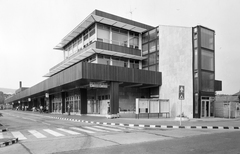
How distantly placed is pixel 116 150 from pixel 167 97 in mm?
21747

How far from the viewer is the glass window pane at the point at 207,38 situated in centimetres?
2701

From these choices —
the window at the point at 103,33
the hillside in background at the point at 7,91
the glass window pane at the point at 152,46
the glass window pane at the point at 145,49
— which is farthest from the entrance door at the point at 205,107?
the hillside in background at the point at 7,91

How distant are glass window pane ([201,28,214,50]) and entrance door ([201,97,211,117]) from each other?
6.53m

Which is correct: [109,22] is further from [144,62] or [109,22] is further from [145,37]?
[144,62]

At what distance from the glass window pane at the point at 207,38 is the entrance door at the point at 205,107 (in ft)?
21.4

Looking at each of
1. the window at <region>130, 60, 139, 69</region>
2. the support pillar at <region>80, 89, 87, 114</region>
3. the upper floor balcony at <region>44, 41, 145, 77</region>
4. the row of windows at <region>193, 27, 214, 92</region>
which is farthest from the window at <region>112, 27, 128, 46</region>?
the row of windows at <region>193, 27, 214, 92</region>

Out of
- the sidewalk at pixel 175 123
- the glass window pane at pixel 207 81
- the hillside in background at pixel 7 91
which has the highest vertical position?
the glass window pane at pixel 207 81

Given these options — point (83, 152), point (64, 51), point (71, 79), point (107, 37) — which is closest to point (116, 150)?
point (83, 152)

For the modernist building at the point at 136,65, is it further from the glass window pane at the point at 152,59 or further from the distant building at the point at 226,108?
the distant building at the point at 226,108

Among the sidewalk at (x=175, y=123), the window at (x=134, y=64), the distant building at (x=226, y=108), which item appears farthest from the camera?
the window at (x=134, y=64)

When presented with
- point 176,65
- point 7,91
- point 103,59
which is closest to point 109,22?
point 103,59

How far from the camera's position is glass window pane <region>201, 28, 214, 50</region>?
2701 centimetres

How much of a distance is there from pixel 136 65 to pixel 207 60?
434 inches

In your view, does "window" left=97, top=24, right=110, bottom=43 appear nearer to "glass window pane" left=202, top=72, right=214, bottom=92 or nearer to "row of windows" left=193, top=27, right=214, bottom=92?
"row of windows" left=193, top=27, right=214, bottom=92
